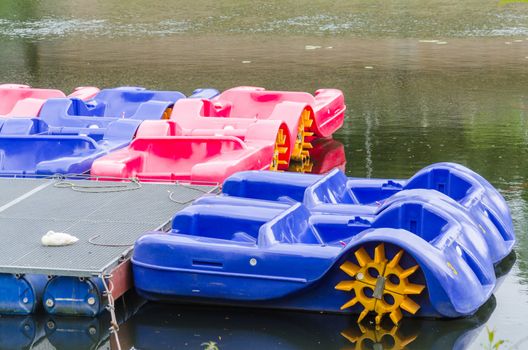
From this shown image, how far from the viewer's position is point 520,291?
876 cm

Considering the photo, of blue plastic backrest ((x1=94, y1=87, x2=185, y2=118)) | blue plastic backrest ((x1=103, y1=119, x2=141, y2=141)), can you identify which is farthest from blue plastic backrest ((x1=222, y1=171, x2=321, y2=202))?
blue plastic backrest ((x1=94, y1=87, x2=185, y2=118))

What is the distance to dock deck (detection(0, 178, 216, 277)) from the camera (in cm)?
805

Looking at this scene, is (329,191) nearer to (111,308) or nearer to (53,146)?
(111,308)

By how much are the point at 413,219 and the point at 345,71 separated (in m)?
12.8

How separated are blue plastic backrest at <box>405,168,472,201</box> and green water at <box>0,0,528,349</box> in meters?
0.74

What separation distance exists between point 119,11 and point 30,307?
26.6m

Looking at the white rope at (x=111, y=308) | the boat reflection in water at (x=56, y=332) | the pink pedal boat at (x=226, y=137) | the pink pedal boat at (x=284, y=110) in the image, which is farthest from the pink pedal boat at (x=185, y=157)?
the white rope at (x=111, y=308)

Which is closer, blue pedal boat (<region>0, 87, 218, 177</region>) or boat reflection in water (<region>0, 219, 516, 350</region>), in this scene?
boat reflection in water (<region>0, 219, 516, 350</region>)

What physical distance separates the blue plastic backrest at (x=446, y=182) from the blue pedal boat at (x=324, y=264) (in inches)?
50.5

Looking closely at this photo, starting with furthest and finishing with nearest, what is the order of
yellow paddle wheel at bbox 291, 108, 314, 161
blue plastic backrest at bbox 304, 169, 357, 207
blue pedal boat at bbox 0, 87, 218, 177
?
yellow paddle wheel at bbox 291, 108, 314, 161
blue pedal boat at bbox 0, 87, 218, 177
blue plastic backrest at bbox 304, 169, 357, 207

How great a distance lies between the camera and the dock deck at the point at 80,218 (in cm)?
805

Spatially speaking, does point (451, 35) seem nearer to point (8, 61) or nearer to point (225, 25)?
point (225, 25)

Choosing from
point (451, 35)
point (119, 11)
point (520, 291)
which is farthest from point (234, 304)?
point (119, 11)

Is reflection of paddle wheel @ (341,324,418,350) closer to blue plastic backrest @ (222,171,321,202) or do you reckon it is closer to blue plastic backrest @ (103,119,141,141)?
blue plastic backrest @ (222,171,321,202)
